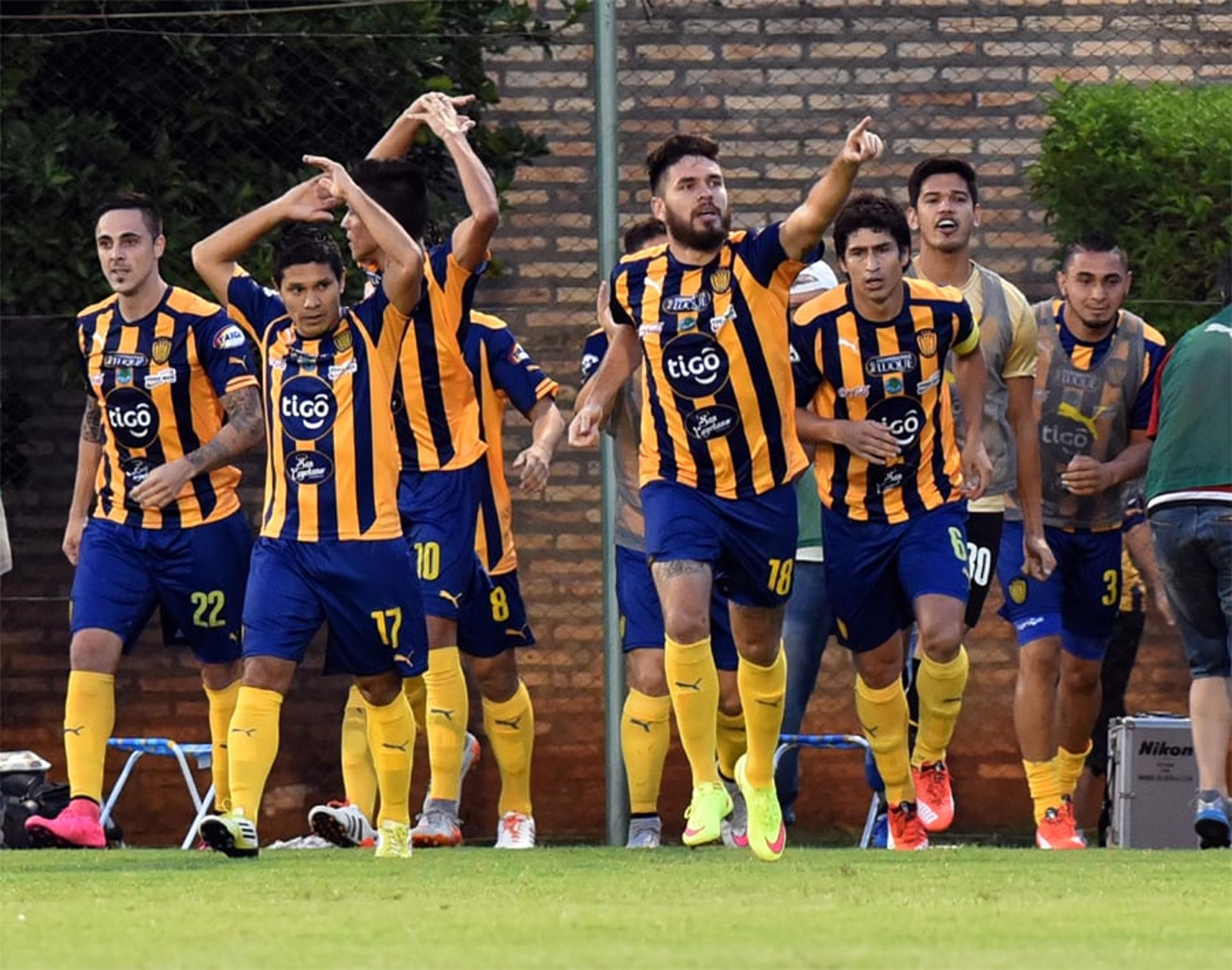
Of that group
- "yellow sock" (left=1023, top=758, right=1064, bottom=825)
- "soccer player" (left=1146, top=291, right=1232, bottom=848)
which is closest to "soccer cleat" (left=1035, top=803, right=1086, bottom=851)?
"yellow sock" (left=1023, top=758, right=1064, bottom=825)

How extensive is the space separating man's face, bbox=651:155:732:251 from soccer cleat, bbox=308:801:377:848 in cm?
192

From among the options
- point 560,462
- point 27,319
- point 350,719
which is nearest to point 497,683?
point 350,719

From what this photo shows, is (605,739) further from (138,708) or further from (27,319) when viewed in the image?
(27,319)

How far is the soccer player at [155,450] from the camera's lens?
8.95m

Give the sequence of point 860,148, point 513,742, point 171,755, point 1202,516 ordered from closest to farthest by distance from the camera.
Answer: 1. point 860,148
2. point 1202,516
3. point 513,742
4. point 171,755

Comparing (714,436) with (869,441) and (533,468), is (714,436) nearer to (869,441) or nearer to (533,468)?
(869,441)

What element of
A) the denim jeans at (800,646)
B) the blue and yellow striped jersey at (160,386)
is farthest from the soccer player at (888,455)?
the blue and yellow striped jersey at (160,386)

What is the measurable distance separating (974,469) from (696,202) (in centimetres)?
141

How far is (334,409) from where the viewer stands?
7.98 m

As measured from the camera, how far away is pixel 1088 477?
380 inches

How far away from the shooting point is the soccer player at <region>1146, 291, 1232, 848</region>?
29.6 feet

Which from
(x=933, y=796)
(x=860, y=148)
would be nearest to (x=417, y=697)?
(x=933, y=796)

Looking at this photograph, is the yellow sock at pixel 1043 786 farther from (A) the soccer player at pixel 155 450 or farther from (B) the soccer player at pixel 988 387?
(A) the soccer player at pixel 155 450

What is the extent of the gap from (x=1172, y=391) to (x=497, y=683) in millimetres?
2528
